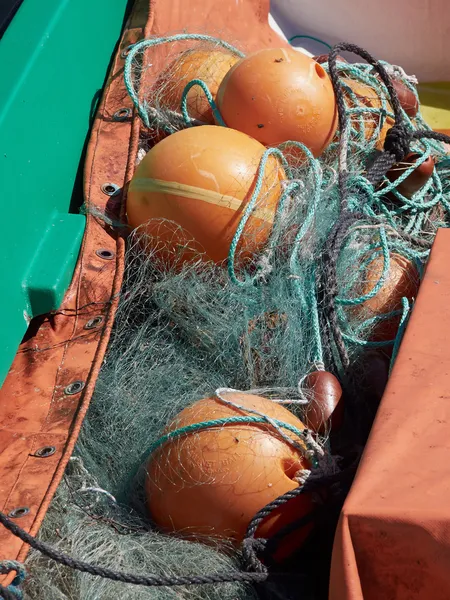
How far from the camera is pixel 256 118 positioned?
2635 mm

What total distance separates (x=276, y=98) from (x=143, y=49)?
0.70 meters

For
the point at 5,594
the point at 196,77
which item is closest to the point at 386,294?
the point at 196,77

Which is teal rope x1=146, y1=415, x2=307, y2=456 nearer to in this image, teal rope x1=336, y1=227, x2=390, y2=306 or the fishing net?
the fishing net

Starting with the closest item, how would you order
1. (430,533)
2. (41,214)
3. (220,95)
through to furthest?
(430,533) < (41,214) < (220,95)

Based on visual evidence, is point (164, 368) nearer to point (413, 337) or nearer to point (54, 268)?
point (54, 268)

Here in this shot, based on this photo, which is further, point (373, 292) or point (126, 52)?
point (126, 52)

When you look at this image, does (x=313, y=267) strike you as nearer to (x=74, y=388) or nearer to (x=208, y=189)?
(x=208, y=189)

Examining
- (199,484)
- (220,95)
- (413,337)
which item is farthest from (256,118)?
(199,484)

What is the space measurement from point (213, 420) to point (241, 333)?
417mm

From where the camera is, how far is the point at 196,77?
287 cm

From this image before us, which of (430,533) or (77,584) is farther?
(77,584)

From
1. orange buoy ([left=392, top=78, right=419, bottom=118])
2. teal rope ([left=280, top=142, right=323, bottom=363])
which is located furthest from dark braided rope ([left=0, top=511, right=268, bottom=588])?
orange buoy ([left=392, top=78, right=419, bottom=118])

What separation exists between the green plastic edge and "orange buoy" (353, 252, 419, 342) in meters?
0.93

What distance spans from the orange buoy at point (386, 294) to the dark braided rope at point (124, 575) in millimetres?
894
